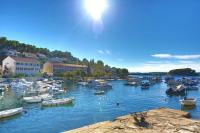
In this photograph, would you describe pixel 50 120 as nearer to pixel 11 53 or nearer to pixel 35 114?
pixel 35 114

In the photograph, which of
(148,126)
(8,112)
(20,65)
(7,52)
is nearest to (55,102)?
(8,112)

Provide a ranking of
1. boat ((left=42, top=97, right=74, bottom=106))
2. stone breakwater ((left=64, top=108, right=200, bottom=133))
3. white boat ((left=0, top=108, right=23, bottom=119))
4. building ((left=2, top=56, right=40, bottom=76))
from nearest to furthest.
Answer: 1. stone breakwater ((left=64, top=108, right=200, bottom=133))
2. white boat ((left=0, top=108, right=23, bottom=119))
3. boat ((left=42, top=97, right=74, bottom=106))
4. building ((left=2, top=56, right=40, bottom=76))

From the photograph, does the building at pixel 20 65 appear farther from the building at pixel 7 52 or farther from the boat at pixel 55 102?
the boat at pixel 55 102

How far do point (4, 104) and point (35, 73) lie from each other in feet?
304

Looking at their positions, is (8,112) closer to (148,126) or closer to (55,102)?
(55,102)

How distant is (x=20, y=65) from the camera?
142m

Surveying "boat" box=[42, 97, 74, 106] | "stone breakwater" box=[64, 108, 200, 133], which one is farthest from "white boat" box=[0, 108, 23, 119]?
"stone breakwater" box=[64, 108, 200, 133]

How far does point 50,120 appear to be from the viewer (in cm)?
4547

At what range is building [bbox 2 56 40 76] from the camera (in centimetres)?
13906

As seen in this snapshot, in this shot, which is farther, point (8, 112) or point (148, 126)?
point (8, 112)

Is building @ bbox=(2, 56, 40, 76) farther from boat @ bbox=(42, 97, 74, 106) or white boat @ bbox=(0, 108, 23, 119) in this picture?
white boat @ bbox=(0, 108, 23, 119)


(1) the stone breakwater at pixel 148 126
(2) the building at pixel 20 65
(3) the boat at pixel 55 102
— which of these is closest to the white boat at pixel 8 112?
(3) the boat at pixel 55 102

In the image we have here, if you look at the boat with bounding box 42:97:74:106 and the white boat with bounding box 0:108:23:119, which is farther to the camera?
the boat with bounding box 42:97:74:106

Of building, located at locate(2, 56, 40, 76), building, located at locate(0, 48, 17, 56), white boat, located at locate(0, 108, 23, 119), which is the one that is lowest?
white boat, located at locate(0, 108, 23, 119)
